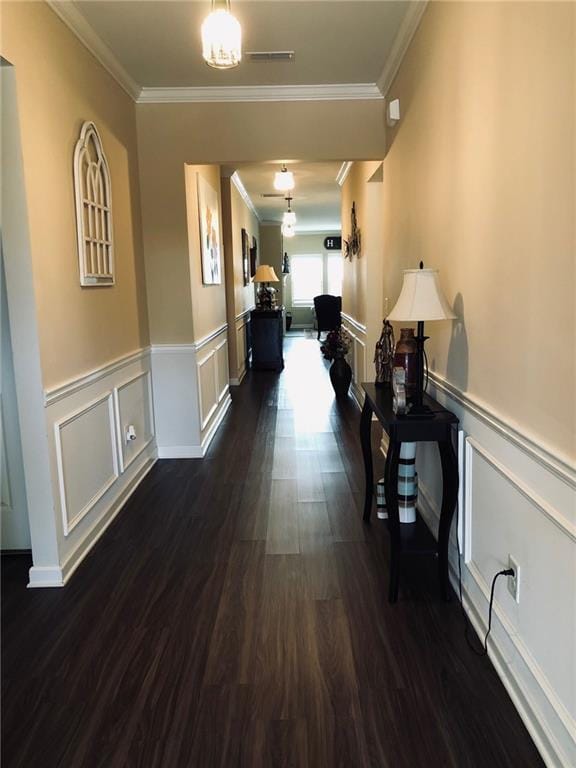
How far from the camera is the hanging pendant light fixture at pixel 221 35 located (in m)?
2.03

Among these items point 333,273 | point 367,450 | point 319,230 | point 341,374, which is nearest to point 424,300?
point 367,450

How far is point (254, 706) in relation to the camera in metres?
1.72

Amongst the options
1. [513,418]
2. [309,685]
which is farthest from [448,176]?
[309,685]

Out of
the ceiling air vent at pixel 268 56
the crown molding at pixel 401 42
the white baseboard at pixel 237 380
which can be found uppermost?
the ceiling air vent at pixel 268 56

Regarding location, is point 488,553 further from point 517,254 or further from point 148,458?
point 148,458

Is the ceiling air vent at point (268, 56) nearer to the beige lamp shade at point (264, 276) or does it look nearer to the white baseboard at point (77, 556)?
the white baseboard at point (77, 556)

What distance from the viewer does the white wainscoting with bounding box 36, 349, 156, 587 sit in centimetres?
243

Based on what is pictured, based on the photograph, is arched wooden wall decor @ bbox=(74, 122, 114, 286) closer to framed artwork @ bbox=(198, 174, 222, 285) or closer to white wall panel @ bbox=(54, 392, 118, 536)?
white wall panel @ bbox=(54, 392, 118, 536)

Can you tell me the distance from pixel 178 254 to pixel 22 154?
186 cm

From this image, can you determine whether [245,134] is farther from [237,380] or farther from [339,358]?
[237,380]

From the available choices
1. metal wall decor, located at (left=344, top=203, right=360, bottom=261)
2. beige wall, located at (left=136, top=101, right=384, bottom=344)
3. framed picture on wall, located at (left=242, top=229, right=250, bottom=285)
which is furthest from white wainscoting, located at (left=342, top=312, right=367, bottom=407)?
framed picture on wall, located at (left=242, top=229, right=250, bottom=285)

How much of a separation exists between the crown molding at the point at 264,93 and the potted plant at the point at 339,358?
2.62 meters

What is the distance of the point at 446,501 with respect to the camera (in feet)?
7.24

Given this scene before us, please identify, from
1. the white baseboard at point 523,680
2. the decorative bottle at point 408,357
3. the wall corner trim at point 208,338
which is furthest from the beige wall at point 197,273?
the white baseboard at point 523,680
